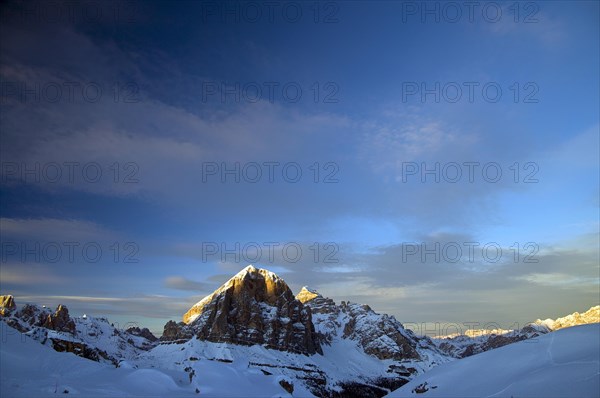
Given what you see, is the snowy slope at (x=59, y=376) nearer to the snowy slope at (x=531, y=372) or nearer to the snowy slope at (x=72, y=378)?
the snowy slope at (x=72, y=378)

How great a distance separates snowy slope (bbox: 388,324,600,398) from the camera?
11.4 meters

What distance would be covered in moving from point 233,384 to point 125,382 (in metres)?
12.9

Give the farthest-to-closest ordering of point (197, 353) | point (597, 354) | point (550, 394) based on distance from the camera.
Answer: point (197, 353) → point (597, 354) → point (550, 394)

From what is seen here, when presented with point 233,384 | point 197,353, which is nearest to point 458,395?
point 233,384

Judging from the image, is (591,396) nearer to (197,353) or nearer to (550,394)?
(550,394)

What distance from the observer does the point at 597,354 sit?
12.1m

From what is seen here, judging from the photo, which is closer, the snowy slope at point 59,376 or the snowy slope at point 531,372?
the snowy slope at point 531,372

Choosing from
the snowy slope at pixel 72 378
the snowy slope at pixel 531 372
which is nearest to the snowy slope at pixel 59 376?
the snowy slope at pixel 72 378

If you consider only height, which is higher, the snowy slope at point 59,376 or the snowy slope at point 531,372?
the snowy slope at point 531,372

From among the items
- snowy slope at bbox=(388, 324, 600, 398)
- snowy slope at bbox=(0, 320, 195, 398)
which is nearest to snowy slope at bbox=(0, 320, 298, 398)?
snowy slope at bbox=(0, 320, 195, 398)

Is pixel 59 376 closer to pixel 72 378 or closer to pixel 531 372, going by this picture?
pixel 72 378

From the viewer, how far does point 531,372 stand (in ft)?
41.8

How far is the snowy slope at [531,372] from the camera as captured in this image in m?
11.4

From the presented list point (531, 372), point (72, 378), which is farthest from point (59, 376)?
point (531, 372)
